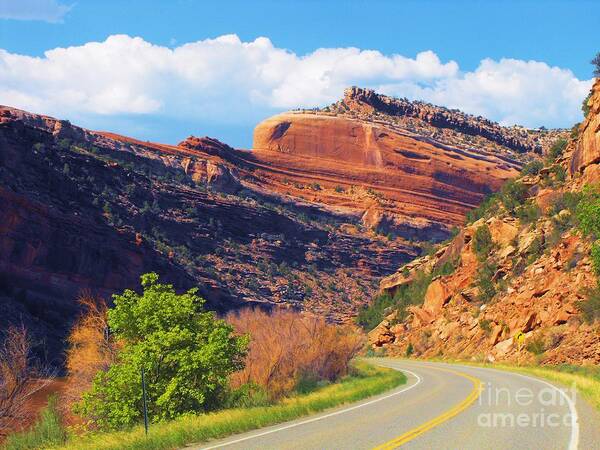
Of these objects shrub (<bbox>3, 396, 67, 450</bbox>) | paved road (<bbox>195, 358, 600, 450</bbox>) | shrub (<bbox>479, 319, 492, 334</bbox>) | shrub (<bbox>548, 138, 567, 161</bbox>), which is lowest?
shrub (<bbox>3, 396, 67, 450</bbox>)

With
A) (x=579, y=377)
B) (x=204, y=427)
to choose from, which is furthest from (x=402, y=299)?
(x=204, y=427)

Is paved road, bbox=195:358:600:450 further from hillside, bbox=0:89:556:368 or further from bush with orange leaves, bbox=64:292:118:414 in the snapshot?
hillside, bbox=0:89:556:368

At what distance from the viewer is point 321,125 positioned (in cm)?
14500

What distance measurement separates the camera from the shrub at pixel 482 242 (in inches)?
2376

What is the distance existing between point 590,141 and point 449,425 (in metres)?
40.8

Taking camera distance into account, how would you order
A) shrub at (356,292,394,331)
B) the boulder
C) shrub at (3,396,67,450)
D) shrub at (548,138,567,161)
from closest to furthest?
1. shrub at (3,396,67,450)
2. the boulder
3. shrub at (548,138,567,161)
4. shrub at (356,292,394,331)

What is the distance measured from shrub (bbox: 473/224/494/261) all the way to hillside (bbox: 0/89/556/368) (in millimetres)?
31093

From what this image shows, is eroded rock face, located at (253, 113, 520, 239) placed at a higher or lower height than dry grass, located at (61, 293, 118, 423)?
higher

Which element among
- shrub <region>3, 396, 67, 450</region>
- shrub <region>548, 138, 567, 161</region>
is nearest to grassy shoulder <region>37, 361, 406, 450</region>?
shrub <region>3, 396, 67, 450</region>

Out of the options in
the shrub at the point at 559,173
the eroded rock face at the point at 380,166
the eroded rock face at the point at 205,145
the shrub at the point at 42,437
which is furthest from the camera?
the eroded rock face at the point at 380,166

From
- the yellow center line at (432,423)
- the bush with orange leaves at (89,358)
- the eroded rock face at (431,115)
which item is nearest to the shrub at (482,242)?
the bush with orange leaves at (89,358)

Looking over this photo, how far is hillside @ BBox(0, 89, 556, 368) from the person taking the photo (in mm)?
65812

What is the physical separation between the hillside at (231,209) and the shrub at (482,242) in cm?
3109

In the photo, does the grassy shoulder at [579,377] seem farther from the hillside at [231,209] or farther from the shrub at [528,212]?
the hillside at [231,209]
